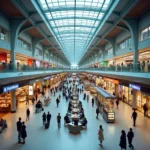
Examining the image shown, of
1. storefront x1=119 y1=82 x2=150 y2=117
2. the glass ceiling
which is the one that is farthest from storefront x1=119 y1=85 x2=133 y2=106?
the glass ceiling

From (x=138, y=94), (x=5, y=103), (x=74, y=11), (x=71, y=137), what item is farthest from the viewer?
(x=74, y=11)

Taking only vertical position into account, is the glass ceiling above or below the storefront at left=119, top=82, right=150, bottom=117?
above

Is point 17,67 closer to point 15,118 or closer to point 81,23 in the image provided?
point 15,118

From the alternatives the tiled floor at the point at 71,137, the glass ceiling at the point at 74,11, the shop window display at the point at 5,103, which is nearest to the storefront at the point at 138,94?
the tiled floor at the point at 71,137

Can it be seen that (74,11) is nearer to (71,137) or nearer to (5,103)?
(5,103)

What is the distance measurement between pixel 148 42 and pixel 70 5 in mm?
10949

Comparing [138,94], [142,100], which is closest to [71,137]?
[142,100]

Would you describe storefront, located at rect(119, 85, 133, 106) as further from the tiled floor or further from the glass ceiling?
the glass ceiling

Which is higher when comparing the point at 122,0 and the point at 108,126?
the point at 122,0

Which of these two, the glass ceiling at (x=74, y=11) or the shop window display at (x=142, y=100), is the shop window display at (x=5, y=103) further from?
the shop window display at (x=142, y=100)

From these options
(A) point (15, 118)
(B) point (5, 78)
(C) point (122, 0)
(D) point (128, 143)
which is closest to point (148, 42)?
(C) point (122, 0)

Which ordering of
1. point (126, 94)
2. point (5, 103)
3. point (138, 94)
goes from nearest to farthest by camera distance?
point (5, 103)
point (138, 94)
point (126, 94)

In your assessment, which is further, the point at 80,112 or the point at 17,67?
the point at 80,112

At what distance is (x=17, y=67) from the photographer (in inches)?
539
